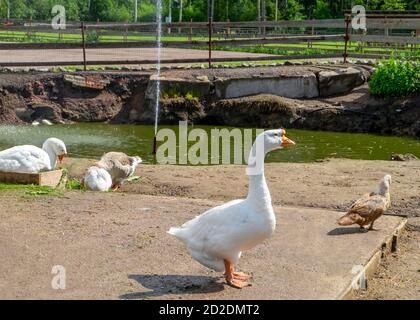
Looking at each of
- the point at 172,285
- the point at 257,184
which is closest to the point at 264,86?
the point at 257,184

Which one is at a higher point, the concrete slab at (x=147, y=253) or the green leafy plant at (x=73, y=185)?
the concrete slab at (x=147, y=253)

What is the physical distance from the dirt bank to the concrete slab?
1096cm

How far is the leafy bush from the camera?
63.4 ft

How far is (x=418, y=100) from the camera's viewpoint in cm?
1906

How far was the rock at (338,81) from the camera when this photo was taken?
20.7 metres

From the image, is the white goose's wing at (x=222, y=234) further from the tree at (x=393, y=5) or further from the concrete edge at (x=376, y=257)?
the tree at (x=393, y=5)

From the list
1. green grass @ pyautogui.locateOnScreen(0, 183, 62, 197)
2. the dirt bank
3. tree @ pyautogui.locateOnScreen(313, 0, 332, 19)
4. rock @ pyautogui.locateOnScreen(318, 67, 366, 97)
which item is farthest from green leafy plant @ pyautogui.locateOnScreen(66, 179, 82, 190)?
tree @ pyautogui.locateOnScreen(313, 0, 332, 19)

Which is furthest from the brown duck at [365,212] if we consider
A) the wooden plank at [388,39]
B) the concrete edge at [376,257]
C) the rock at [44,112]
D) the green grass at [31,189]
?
the wooden plank at [388,39]

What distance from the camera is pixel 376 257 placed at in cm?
682

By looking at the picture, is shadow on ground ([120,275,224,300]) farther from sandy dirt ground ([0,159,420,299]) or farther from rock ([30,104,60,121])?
rock ([30,104,60,121])

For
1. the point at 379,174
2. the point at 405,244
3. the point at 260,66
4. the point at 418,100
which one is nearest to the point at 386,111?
the point at 418,100

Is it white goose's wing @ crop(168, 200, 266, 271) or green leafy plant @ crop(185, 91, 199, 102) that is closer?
white goose's wing @ crop(168, 200, 266, 271)
